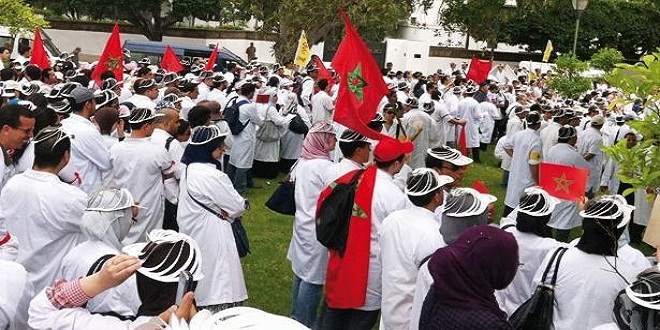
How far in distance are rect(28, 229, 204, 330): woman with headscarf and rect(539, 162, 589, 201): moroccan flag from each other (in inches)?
144

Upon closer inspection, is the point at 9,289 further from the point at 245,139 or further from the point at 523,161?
the point at 245,139

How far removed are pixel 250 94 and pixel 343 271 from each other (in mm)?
6825

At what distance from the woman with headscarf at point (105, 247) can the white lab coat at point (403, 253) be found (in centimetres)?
158

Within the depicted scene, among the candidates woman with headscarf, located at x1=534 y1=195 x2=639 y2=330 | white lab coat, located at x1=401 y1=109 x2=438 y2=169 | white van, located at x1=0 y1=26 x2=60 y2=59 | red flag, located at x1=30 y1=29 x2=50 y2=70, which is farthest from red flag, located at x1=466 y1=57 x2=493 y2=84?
woman with headscarf, located at x1=534 y1=195 x2=639 y2=330

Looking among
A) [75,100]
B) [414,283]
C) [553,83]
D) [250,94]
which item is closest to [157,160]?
[75,100]

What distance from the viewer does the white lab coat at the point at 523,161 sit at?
34.9 feet

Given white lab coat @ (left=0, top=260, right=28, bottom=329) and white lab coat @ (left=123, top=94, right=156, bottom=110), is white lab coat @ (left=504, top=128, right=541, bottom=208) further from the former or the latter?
white lab coat @ (left=0, top=260, right=28, bottom=329)

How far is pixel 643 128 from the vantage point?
14.2ft

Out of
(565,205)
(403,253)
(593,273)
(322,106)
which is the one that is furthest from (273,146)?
(593,273)

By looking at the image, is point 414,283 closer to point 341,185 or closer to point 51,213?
point 341,185

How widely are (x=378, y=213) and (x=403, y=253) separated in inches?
28.9

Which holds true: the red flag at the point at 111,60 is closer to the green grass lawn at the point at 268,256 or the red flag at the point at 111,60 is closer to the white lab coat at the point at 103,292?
the green grass lawn at the point at 268,256

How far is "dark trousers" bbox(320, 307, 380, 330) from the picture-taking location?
5906 mm

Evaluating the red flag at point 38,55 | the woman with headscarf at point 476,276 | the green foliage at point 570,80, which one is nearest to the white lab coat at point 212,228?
the woman with headscarf at point 476,276
